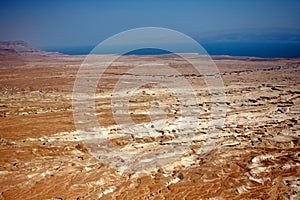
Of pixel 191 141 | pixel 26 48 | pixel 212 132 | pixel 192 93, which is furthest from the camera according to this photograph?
pixel 26 48

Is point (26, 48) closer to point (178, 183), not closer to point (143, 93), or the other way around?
point (143, 93)

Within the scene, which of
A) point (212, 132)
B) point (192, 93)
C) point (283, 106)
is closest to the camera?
point (212, 132)

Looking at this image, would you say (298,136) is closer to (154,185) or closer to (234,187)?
(234,187)

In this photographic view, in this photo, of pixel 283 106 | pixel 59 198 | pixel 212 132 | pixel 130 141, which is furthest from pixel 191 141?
pixel 283 106

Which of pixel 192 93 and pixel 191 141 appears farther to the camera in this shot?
pixel 192 93

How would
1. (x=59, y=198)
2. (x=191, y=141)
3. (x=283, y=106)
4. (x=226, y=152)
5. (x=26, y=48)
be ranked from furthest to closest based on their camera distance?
(x=26, y=48)
(x=283, y=106)
(x=191, y=141)
(x=226, y=152)
(x=59, y=198)

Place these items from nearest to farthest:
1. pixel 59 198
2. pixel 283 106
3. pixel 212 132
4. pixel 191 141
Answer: pixel 59 198 → pixel 191 141 → pixel 212 132 → pixel 283 106

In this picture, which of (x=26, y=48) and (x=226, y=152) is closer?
(x=226, y=152)

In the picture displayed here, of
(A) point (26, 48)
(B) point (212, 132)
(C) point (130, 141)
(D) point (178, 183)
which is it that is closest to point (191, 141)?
(B) point (212, 132)
